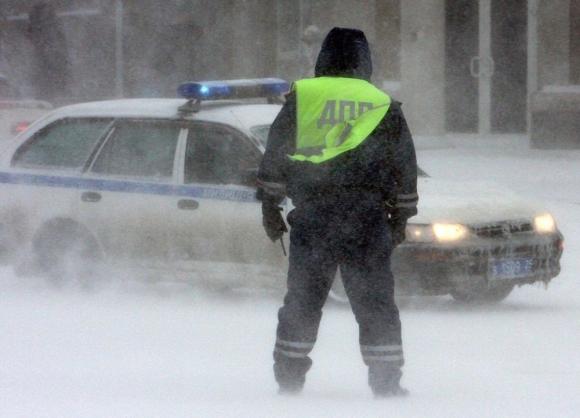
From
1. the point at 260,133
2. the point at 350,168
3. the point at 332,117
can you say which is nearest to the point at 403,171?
the point at 350,168

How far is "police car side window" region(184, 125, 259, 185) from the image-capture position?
10.1 metres

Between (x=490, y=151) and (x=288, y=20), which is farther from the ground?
(x=288, y=20)

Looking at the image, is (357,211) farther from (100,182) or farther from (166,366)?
(100,182)

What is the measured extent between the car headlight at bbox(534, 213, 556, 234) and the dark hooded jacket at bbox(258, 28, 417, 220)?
3.40 metres

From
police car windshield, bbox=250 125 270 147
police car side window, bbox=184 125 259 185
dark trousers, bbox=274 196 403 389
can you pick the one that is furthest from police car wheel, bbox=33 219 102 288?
dark trousers, bbox=274 196 403 389

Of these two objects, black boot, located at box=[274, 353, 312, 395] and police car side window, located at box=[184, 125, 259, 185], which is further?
police car side window, located at box=[184, 125, 259, 185]

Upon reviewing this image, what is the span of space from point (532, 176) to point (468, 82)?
6.62 m

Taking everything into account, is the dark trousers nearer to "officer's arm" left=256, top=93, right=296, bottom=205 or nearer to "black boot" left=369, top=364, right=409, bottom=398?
"black boot" left=369, top=364, right=409, bottom=398

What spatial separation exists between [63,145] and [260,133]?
5.19ft

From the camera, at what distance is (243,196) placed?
9.91 metres

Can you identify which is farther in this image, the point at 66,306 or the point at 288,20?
the point at 288,20

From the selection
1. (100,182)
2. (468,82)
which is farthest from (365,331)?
(468,82)

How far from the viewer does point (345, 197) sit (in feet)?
21.8

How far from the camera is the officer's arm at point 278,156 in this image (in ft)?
21.7
